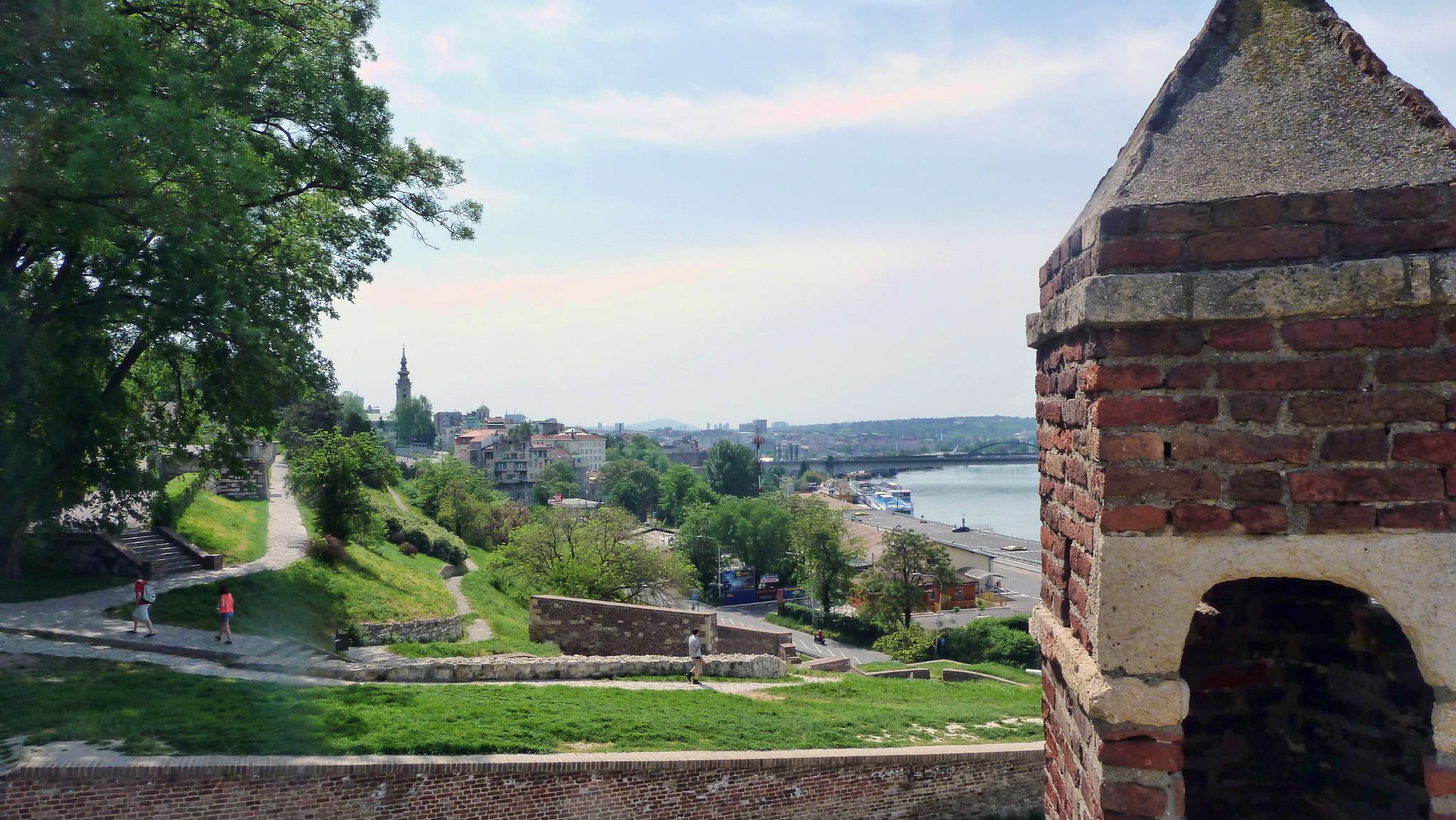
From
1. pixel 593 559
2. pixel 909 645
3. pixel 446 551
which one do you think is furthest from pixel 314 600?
pixel 909 645

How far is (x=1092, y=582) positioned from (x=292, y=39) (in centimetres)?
1688

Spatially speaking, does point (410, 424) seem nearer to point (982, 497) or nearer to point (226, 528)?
point (982, 497)

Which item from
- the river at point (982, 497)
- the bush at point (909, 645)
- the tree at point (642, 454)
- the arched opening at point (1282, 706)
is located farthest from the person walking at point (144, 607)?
the tree at point (642, 454)

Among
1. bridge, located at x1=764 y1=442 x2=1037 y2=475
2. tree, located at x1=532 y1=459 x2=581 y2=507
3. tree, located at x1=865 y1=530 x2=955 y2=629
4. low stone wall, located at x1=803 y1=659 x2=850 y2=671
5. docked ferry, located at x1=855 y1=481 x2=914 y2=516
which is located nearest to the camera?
low stone wall, located at x1=803 y1=659 x2=850 y2=671

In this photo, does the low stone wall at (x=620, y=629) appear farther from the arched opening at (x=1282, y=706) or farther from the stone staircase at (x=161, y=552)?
the arched opening at (x=1282, y=706)

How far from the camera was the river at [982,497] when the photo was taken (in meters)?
104

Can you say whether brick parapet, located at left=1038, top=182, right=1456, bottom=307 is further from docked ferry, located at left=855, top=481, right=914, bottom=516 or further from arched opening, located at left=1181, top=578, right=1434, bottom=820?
docked ferry, located at left=855, top=481, right=914, bottom=516

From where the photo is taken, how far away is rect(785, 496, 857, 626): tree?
1673 inches

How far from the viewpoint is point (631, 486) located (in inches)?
3310

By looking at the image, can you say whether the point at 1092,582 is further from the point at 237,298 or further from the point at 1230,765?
the point at 237,298

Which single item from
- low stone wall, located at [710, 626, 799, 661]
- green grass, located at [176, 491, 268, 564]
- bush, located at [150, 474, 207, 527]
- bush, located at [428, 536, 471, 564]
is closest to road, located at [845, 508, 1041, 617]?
low stone wall, located at [710, 626, 799, 661]

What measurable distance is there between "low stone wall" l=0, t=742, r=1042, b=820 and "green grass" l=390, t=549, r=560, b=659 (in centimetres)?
631

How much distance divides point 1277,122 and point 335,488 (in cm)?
2315

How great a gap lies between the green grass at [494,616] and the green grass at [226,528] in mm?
5577
